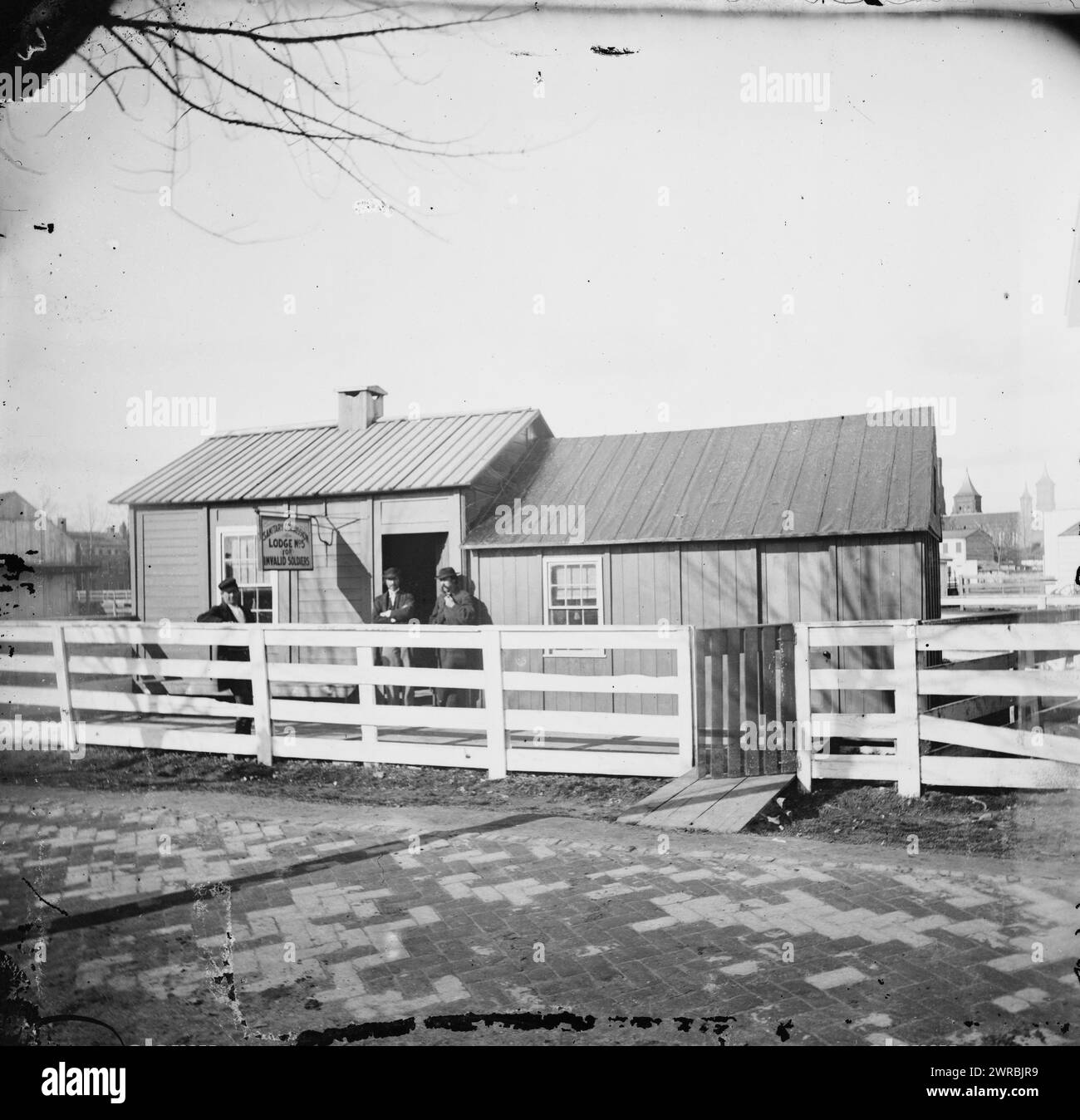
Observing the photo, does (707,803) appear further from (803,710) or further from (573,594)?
(573,594)

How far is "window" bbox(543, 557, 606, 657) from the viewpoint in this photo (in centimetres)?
1138

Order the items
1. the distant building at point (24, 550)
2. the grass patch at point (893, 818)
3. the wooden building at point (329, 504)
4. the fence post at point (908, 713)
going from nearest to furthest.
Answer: the distant building at point (24, 550), the grass patch at point (893, 818), the fence post at point (908, 713), the wooden building at point (329, 504)

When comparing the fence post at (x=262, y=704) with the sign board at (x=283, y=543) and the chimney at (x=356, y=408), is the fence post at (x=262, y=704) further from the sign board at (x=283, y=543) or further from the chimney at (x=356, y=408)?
the chimney at (x=356, y=408)

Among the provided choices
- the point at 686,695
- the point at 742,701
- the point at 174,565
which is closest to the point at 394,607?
the point at 174,565

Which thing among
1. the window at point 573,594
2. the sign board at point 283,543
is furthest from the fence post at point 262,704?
the window at point 573,594

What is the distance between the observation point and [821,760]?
666 cm

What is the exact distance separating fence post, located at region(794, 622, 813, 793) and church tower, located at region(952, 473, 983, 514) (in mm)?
94761

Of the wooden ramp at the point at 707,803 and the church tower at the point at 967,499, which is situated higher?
the church tower at the point at 967,499

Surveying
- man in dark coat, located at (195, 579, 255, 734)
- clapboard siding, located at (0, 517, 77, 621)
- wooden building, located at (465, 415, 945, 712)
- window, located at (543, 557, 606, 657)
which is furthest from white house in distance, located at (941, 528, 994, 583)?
clapboard siding, located at (0, 517, 77, 621)

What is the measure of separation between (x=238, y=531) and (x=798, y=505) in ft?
27.3

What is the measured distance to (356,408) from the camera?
566 inches

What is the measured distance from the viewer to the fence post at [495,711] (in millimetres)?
7660

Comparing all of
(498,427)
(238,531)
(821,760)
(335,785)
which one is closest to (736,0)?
(821,760)

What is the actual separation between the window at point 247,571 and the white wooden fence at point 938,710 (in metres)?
8.94
